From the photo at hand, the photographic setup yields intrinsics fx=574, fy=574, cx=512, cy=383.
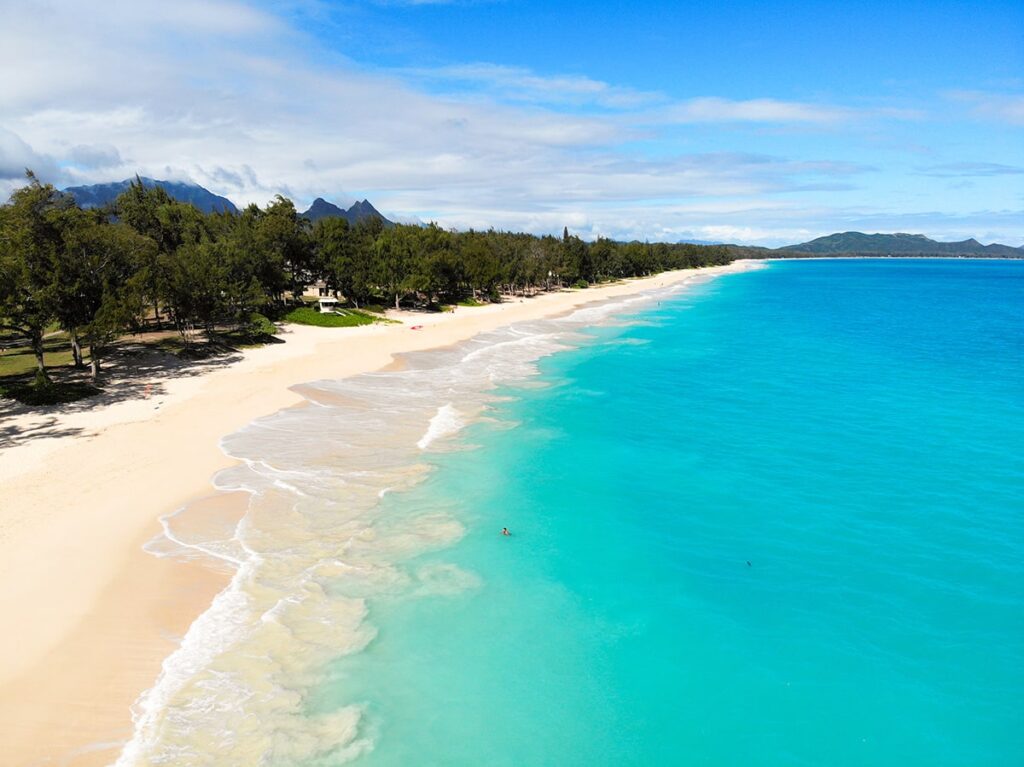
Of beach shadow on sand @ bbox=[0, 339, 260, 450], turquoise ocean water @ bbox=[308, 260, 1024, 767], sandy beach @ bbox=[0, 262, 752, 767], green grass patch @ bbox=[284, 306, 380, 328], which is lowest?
turquoise ocean water @ bbox=[308, 260, 1024, 767]

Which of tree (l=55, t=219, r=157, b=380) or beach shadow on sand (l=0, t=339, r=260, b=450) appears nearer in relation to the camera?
beach shadow on sand (l=0, t=339, r=260, b=450)

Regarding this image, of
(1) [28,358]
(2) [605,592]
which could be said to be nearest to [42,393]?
(1) [28,358]

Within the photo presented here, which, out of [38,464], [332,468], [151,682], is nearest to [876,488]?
[332,468]

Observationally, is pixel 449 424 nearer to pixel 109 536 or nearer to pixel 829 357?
pixel 109 536

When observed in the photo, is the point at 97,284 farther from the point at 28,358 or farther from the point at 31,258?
the point at 28,358

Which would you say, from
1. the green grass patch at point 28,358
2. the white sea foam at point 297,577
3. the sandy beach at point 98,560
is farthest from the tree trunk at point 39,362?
the white sea foam at point 297,577

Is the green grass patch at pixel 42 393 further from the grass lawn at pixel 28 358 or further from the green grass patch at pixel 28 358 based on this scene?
the green grass patch at pixel 28 358

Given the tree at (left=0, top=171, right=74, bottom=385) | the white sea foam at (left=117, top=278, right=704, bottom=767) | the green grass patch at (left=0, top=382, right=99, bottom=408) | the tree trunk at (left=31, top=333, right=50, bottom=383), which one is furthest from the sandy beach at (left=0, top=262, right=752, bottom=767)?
the tree at (left=0, top=171, right=74, bottom=385)

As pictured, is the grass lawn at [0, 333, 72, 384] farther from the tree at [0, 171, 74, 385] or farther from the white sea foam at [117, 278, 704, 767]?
the white sea foam at [117, 278, 704, 767]
